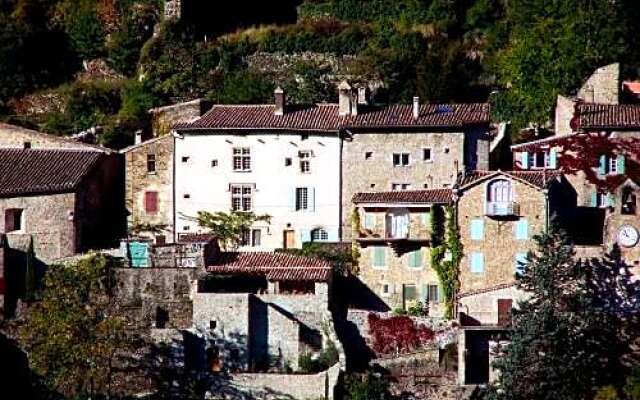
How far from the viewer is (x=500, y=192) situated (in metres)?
68.2

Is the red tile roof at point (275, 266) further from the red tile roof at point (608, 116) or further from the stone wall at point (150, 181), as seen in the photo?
the red tile roof at point (608, 116)

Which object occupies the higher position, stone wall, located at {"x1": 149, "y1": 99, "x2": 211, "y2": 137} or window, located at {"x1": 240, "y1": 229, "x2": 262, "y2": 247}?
stone wall, located at {"x1": 149, "y1": 99, "x2": 211, "y2": 137}

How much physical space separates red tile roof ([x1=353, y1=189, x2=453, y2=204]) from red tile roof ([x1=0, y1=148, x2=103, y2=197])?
344 inches

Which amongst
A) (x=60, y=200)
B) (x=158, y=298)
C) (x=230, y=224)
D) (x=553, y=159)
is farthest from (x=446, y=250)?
(x=60, y=200)

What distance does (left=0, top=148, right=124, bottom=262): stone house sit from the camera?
7144cm

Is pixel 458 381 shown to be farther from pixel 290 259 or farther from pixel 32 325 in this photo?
pixel 32 325

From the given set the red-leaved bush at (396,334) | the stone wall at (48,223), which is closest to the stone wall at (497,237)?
the red-leaved bush at (396,334)

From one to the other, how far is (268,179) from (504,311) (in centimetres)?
936

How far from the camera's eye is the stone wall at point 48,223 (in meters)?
71.3

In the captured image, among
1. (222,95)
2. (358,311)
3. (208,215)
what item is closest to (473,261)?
(358,311)

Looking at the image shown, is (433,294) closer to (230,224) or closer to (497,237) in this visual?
(497,237)

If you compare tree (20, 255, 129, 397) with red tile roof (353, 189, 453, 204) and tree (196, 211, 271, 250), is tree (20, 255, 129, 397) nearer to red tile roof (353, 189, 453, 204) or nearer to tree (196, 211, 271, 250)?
tree (196, 211, 271, 250)

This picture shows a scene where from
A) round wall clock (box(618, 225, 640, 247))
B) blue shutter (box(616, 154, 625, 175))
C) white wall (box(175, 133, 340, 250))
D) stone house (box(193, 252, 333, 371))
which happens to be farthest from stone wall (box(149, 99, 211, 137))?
round wall clock (box(618, 225, 640, 247))

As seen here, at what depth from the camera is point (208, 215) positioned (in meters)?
72.2
